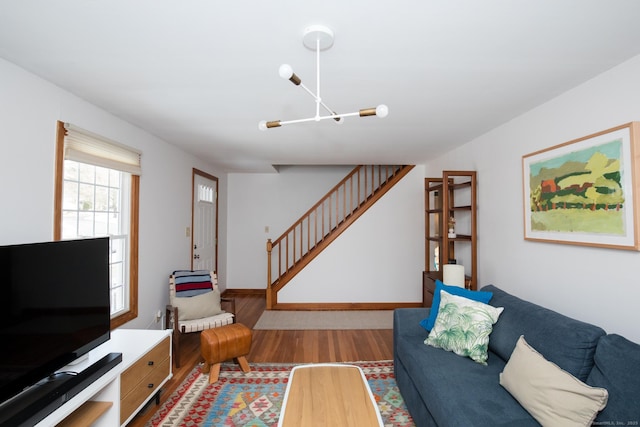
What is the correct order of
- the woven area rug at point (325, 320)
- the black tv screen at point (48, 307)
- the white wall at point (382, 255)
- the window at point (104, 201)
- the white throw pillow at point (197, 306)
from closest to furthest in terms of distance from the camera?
the black tv screen at point (48, 307), the window at point (104, 201), the white throw pillow at point (197, 306), the woven area rug at point (325, 320), the white wall at point (382, 255)

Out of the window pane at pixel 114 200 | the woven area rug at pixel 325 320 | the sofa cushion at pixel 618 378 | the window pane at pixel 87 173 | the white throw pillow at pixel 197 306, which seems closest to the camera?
the sofa cushion at pixel 618 378

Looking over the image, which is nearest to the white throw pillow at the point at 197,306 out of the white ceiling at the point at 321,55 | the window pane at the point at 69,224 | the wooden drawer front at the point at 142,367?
the wooden drawer front at the point at 142,367

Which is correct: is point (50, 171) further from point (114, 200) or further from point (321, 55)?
point (321, 55)

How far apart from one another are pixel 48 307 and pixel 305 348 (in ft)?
7.83

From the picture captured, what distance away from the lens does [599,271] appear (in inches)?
74.0

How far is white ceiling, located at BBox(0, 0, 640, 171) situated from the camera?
130 cm

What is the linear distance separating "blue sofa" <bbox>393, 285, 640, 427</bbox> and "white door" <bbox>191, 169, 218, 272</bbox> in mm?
3363

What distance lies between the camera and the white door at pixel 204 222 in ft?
14.5

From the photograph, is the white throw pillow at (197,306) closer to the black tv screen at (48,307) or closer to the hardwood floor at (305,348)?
the hardwood floor at (305,348)

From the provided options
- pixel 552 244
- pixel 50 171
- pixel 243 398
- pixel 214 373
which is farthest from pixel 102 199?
pixel 552 244

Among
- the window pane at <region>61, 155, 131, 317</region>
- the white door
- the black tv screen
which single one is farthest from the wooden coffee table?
the white door

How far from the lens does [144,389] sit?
2.06 m

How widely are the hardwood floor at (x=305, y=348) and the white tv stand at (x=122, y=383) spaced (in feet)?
1.37

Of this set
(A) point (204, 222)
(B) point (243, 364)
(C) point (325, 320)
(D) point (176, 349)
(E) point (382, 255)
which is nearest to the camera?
(B) point (243, 364)
